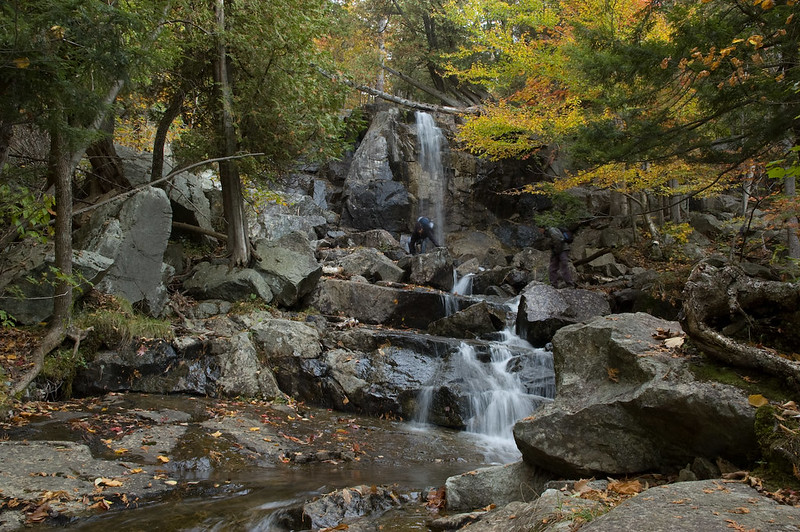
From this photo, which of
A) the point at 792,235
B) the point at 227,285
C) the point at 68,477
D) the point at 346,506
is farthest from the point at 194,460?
the point at 792,235

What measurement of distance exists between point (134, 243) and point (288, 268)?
337cm

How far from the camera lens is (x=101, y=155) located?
10.1 meters

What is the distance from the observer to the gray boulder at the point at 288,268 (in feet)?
36.0

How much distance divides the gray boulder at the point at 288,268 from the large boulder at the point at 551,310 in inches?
191

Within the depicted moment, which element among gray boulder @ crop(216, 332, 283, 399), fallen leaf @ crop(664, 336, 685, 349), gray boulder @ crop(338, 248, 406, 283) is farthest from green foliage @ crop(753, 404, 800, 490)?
gray boulder @ crop(338, 248, 406, 283)

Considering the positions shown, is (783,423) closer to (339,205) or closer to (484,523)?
(484,523)

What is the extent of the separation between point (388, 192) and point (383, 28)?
1065 cm

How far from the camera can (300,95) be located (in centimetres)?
988

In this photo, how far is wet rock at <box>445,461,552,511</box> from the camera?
4344 mm

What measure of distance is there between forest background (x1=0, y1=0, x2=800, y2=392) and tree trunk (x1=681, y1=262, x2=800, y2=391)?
0.88 m

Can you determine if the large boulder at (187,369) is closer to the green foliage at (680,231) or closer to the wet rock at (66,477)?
the wet rock at (66,477)

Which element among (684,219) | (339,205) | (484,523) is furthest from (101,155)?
(684,219)

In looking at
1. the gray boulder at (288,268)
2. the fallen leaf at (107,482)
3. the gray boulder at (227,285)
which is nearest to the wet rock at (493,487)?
the fallen leaf at (107,482)

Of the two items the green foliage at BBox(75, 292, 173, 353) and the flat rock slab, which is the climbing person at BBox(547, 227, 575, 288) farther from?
the flat rock slab
